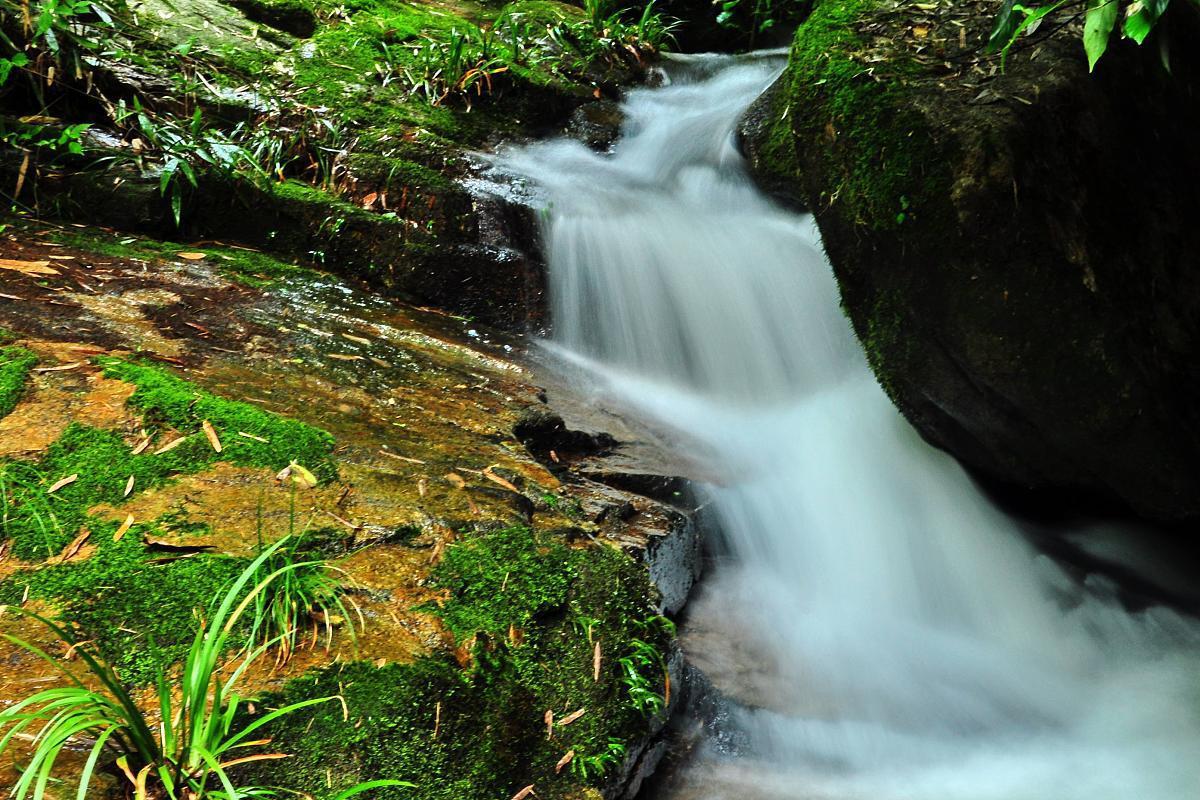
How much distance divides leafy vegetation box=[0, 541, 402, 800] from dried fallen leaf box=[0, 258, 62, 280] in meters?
2.52

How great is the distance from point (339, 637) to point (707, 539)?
2004 millimetres

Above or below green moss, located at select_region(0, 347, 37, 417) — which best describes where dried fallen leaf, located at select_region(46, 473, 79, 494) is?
below

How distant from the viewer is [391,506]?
2.48 m

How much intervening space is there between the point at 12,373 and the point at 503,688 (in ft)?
6.22

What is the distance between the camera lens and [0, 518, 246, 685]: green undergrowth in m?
1.84

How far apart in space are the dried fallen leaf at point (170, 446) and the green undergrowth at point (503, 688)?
0.92 m

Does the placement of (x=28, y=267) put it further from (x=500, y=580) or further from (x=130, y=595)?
(x=500, y=580)

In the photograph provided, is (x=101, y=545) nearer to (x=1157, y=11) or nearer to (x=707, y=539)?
(x=707, y=539)

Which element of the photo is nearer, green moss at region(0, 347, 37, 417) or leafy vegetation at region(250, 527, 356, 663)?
leafy vegetation at region(250, 527, 356, 663)

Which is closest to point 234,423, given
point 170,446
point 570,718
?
Answer: point 170,446

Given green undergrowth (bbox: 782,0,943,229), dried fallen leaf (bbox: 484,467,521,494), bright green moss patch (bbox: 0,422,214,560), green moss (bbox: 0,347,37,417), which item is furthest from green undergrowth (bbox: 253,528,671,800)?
green undergrowth (bbox: 782,0,943,229)

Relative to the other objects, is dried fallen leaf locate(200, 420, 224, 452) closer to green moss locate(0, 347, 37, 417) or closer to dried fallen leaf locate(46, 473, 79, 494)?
dried fallen leaf locate(46, 473, 79, 494)

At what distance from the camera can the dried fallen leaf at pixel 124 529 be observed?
2111 mm

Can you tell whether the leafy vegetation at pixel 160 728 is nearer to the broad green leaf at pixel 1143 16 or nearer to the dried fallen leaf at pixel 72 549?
the dried fallen leaf at pixel 72 549
